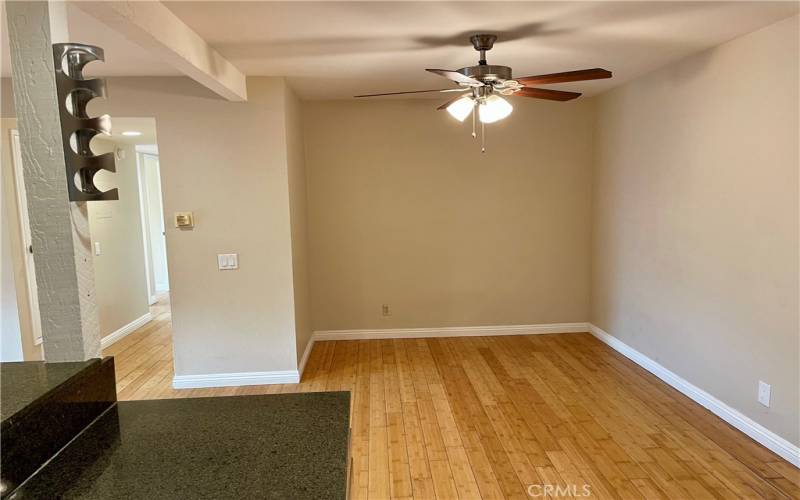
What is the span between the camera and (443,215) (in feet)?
15.7

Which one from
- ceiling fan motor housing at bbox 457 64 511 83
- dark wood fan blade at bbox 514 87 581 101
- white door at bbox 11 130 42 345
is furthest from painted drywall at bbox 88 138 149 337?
dark wood fan blade at bbox 514 87 581 101

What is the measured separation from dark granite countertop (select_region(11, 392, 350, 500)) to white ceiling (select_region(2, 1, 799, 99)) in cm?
179

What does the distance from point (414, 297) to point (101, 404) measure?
3.59 m

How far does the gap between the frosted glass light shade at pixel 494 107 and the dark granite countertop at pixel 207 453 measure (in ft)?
6.51

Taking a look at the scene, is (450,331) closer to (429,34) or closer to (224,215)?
(224,215)

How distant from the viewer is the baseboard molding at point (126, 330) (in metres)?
4.83

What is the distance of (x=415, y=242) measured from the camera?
4.80 metres

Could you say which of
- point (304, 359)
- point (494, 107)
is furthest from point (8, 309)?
point (494, 107)

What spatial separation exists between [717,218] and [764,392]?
110 centimetres

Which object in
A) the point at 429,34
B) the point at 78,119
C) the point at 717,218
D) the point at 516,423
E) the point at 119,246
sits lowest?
the point at 516,423

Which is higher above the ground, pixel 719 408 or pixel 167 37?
pixel 167 37

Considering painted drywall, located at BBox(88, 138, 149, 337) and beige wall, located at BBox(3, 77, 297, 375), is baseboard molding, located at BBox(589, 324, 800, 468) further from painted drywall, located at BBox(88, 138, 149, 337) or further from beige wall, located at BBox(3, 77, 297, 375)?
painted drywall, located at BBox(88, 138, 149, 337)

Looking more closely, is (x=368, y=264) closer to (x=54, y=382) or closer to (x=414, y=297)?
(x=414, y=297)

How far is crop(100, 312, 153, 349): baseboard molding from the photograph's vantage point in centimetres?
483
